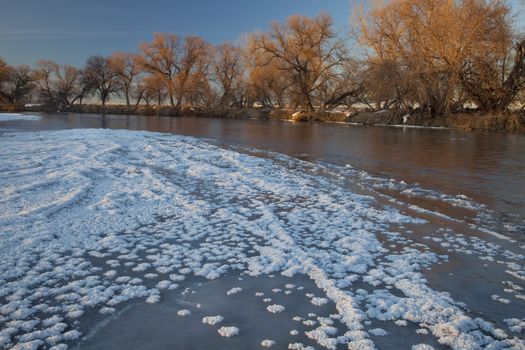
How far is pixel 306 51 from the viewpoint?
144ft

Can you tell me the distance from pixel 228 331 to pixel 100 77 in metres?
77.3

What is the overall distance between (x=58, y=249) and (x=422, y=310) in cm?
357

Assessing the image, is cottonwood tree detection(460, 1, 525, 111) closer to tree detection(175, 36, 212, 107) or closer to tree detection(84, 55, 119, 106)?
tree detection(175, 36, 212, 107)

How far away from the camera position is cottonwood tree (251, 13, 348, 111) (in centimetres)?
4403

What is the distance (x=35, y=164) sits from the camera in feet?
31.1

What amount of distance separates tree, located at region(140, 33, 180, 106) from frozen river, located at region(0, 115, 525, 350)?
52.4 meters

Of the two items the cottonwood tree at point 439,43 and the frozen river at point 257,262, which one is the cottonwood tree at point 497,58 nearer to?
the cottonwood tree at point 439,43

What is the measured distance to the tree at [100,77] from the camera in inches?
2822

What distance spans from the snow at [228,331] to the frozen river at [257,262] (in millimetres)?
17

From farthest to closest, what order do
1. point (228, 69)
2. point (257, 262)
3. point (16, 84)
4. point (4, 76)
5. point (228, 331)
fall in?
1. point (16, 84)
2. point (4, 76)
3. point (228, 69)
4. point (257, 262)
5. point (228, 331)

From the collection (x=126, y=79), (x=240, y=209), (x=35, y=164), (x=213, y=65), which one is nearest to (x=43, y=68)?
(x=126, y=79)

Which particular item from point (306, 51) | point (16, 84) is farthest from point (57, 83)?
point (306, 51)

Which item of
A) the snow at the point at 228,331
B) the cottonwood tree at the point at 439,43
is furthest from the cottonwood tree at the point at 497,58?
the snow at the point at 228,331

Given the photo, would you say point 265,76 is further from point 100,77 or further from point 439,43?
point 100,77
